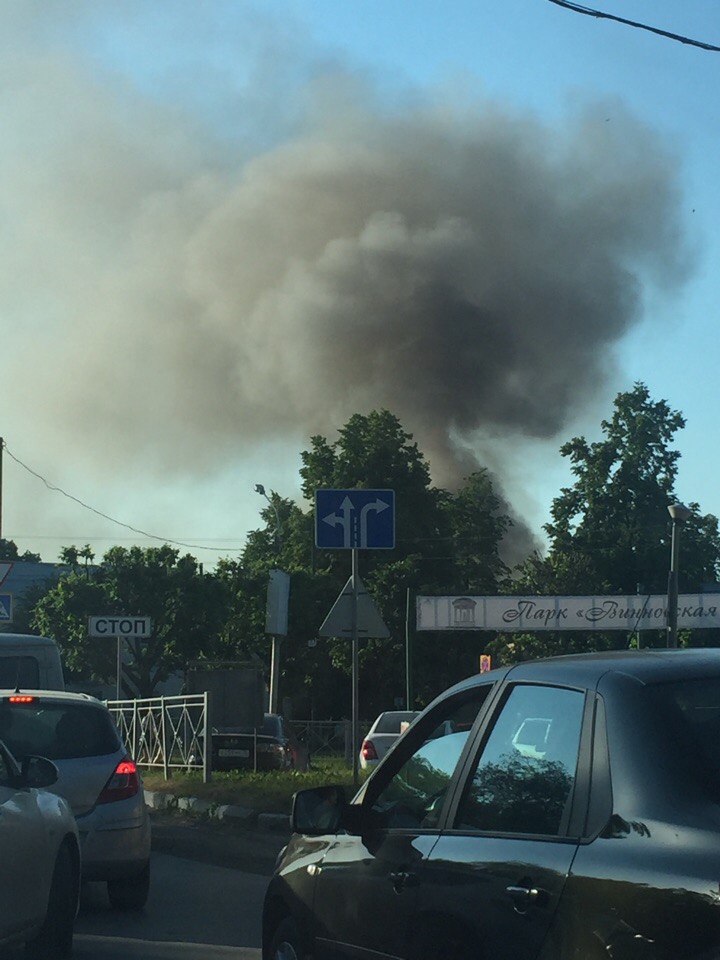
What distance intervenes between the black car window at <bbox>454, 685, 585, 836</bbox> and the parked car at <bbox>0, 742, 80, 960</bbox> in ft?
11.0

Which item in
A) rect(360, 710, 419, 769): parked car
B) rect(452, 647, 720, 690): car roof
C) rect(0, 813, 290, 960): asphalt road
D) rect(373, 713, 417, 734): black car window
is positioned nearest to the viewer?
rect(452, 647, 720, 690): car roof

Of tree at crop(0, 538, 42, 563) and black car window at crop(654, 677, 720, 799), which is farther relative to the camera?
tree at crop(0, 538, 42, 563)

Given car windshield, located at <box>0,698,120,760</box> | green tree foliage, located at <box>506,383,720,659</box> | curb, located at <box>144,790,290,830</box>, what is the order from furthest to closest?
green tree foliage, located at <box>506,383,720,659</box>
curb, located at <box>144,790,290,830</box>
car windshield, located at <box>0,698,120,760</box>

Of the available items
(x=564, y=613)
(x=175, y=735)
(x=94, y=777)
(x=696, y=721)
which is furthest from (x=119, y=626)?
(x=696, y=721)

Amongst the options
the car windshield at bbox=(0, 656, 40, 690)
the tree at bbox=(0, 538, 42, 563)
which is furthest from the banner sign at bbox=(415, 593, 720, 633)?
the tree at bbox=(0, 538, 42, 563)

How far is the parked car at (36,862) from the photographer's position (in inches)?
269

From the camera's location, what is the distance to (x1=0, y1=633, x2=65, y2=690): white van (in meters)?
15.3

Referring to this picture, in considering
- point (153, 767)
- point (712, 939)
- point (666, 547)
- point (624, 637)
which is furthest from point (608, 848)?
point (666, 547)

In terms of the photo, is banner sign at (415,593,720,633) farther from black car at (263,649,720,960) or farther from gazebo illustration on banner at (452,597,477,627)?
black car at (263,649,720,960)

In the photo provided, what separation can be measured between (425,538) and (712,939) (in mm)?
59566

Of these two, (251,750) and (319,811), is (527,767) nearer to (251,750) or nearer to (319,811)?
(319,811)

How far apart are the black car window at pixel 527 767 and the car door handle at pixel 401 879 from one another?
21 cm

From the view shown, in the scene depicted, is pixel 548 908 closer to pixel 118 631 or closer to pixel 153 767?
Result: pixel 153 767

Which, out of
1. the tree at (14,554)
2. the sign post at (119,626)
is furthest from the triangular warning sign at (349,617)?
the tree at (14,554)
